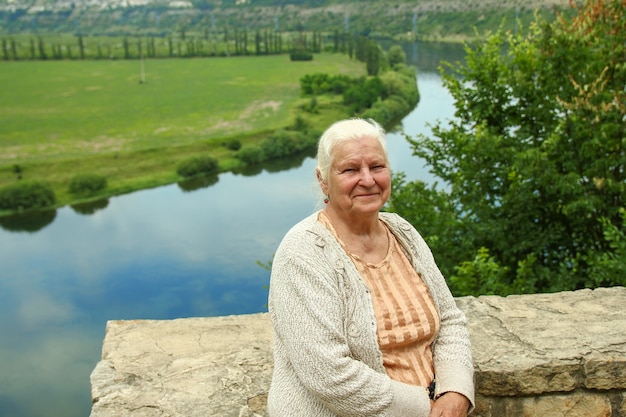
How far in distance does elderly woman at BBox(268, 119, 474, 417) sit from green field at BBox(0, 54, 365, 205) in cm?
3184

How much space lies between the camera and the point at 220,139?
41.0 metres

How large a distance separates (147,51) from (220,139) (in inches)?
2011

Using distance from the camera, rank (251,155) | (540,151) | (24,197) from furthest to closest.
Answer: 1. (251,155)
2. (24,197)
3. (540,151)

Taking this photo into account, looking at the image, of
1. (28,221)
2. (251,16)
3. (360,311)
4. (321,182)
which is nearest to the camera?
(360,311)

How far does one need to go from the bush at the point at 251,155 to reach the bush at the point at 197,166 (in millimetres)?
1757

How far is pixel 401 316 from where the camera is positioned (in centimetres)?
215

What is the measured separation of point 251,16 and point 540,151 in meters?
148

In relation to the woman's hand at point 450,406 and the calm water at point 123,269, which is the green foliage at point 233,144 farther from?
the woman's hand at point 450,406

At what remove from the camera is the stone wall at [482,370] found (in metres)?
2.43

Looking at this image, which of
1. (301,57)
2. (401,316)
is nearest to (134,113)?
(301,57)

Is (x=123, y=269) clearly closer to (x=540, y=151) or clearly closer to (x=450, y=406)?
(x=540, y=151)

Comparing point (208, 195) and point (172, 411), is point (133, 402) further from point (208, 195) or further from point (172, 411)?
point (208, 195)

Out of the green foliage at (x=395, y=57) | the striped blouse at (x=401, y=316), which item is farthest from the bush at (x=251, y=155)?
the striped blouse at (x=401, y=316)

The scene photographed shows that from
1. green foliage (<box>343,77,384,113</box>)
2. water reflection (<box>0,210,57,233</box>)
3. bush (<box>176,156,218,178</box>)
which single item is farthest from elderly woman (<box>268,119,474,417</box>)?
green foliage (<box>343,77,384,113</box>)
